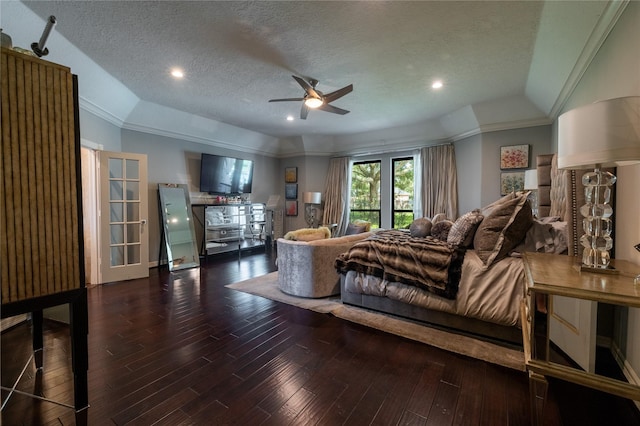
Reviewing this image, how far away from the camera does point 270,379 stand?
6.18 feet

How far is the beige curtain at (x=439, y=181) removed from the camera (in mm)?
5699

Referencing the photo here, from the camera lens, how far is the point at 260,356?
7.12 feet

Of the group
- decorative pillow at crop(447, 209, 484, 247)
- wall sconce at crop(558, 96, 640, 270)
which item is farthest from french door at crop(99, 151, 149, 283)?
wall sconce at crop(558, 96, 640, 270)

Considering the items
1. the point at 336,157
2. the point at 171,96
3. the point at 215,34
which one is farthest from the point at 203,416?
the point at 336,157

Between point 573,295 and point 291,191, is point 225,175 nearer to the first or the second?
point 291,191

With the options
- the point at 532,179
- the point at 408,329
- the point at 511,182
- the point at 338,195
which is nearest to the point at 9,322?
the point at 408,329

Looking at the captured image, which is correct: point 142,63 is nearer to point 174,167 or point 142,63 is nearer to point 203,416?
point 174,167

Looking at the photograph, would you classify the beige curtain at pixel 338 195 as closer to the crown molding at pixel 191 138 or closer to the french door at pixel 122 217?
the crown molding at pixel 191 138

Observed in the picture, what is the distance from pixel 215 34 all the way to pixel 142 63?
4.08ft

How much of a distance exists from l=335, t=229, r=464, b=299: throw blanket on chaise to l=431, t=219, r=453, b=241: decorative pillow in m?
0.45

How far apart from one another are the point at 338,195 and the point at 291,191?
145cm

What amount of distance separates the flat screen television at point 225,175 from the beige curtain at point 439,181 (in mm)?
4271

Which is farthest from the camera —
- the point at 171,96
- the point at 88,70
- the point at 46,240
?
the point at 171,96

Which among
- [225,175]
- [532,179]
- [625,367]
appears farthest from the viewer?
[225,175]
